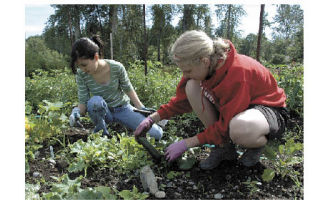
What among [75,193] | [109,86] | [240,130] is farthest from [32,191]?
[240,130]

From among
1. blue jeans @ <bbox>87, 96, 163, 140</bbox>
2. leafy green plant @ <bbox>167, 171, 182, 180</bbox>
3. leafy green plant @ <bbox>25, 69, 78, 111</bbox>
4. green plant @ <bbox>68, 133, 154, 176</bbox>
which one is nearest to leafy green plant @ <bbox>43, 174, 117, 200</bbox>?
green plant @ <bbox>68, 133, 154, 176</bbox>

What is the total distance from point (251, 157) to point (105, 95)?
1.33 metres

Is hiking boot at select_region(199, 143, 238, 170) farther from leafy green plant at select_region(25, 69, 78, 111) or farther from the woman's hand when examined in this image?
leafy green plant at select_region(25, 69, 78, 111)

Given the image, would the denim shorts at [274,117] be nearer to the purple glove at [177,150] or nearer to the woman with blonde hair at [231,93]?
the woman with blonde hair at [231,93]

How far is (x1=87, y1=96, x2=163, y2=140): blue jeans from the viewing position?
85.1 inches

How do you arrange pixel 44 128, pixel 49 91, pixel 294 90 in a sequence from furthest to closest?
pixel 49 91
pixel 294 90
pixel 44 128

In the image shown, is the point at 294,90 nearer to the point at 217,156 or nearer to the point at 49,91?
the point at 217,156

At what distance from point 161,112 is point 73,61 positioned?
30.6 inches

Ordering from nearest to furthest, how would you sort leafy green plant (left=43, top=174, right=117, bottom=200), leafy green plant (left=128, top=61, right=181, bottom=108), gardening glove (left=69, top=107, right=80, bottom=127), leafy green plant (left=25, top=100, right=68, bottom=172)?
leafy green plant (left=43, top=174, right=117, bottom=200) < leafy green plant (left=25, top=100, right=68, bottom=172) < gardening glove (left=69, top=107, right=80, bottom=127) < leafy green plant (left=128, top=61, right=181, bottom=108)

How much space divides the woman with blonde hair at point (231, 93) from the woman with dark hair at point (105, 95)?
2.50 feet

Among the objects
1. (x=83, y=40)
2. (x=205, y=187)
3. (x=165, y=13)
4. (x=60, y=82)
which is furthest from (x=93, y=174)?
(x=165, y=13)

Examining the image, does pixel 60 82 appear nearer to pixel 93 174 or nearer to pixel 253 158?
pixel 93 174

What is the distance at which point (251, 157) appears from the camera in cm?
156

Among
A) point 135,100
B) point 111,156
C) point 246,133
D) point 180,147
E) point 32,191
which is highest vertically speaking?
point 135,100
